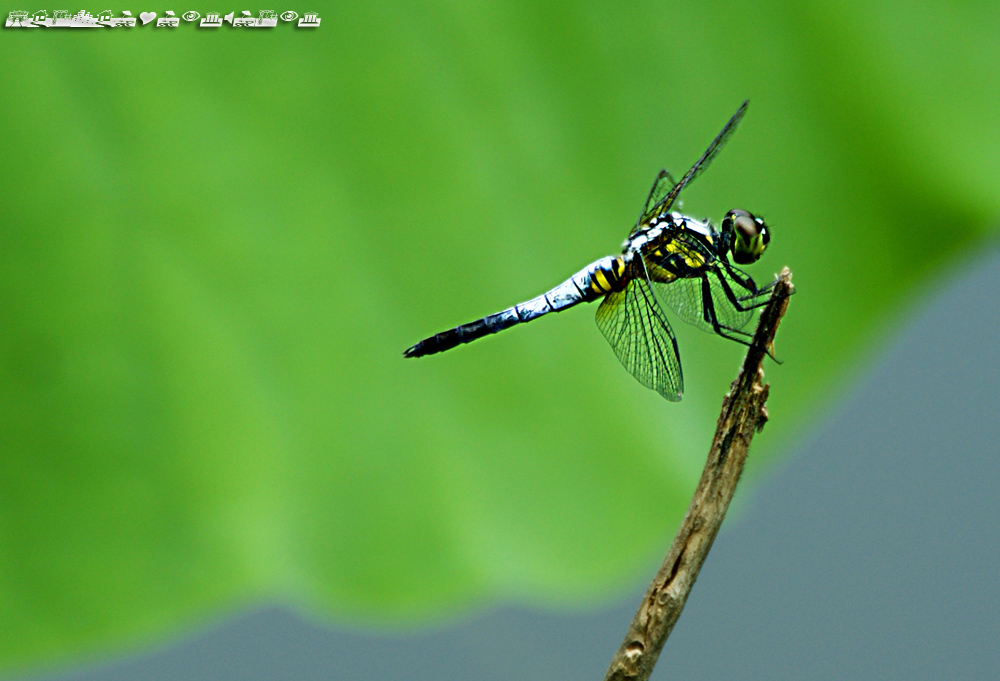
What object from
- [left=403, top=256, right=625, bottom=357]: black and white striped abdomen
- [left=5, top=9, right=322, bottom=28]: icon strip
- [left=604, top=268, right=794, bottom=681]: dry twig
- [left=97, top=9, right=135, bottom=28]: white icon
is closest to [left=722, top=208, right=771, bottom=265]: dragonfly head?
[left=403, top=256, right=625, bottom=357]: black and white striped abdomen

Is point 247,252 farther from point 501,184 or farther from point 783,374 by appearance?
point 783,374

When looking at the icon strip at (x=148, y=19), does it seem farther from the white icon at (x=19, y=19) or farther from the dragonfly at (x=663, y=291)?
the dragonfly at (x=663, y=291)

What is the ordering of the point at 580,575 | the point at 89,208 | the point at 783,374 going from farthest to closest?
the point at 783,374 < the point at 580,575 < the point at 89,208

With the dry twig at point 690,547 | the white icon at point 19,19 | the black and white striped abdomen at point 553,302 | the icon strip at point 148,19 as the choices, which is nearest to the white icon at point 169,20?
the icon strip at point 148,19

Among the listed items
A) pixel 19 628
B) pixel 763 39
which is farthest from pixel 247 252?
pixel 763 39

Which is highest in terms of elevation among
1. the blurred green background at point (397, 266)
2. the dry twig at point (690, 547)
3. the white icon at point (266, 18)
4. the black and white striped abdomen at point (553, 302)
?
the white icon at point (266, 18)

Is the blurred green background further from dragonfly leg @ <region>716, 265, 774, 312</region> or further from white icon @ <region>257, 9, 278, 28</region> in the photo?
dragonfly leg @ <region>716, 265, 774, 312</region>
